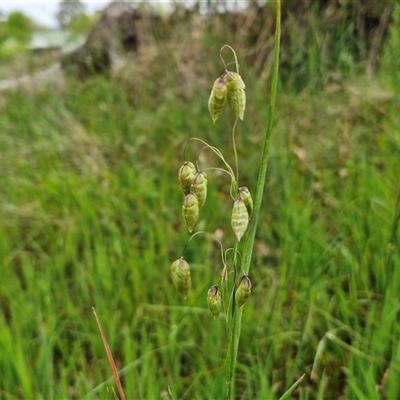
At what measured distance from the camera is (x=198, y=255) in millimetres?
1815

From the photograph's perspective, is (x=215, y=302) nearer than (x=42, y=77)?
Yes

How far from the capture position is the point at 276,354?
1.25m

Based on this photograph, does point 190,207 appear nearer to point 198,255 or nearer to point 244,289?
point 244,289

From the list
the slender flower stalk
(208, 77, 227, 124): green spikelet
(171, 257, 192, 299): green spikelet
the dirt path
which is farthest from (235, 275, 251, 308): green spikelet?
the dirt path

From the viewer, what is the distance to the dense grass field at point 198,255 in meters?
1.20

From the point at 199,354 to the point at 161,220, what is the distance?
2.64 ft

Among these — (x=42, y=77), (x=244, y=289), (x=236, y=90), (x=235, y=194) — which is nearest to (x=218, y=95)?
(x=236, y=90)

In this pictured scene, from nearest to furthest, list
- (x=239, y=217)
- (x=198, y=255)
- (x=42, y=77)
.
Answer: (x=239, y=217)
(x=198, y=255)
(x=42, y=77)

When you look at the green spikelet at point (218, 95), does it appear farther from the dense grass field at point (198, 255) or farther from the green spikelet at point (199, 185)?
the dense grass field at point (198, 255)

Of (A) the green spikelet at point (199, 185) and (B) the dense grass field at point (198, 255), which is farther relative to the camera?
(B) the dense grass field at point (198, 255)

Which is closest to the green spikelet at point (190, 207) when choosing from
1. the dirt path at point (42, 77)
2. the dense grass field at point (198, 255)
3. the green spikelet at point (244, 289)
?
the green spikelet at point (244, 289)

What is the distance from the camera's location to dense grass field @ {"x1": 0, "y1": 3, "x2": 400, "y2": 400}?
1196mm

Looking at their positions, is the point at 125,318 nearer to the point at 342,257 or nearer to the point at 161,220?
the point at 161,220

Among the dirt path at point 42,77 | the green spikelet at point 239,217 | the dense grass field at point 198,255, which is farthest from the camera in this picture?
the dirt path at point 42,77
